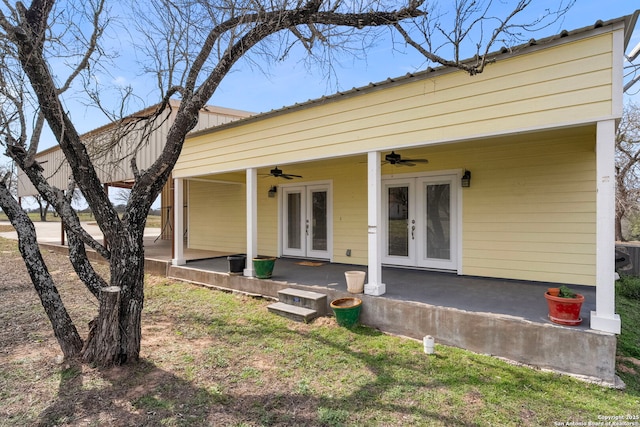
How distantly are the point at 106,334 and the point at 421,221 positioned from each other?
5.18 metres

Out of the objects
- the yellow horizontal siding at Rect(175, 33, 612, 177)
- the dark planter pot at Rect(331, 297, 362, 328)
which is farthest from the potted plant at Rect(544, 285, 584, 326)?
the dark planter pot at Rect(331, 297, 362, 328)

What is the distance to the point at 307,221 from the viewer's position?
8297mm

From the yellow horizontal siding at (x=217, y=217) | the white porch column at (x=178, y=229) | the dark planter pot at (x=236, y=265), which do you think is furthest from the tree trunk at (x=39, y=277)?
the yellow horizontal siding at (x=217, y=217)

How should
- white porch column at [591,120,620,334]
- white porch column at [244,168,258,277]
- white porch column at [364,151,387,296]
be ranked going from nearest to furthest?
1. white porch column at [591,120,620,334]
2. white porch column at [364,151,387,296]
3. white porch column at [244,168,258,277]

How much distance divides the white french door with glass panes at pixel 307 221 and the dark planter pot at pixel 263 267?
2068mm

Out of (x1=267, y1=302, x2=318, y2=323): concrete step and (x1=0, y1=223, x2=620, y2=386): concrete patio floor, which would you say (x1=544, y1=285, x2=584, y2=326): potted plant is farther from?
(x1=267, y1=302, x2=318, y2=323): concrete step

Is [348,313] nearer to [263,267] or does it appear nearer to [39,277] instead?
[263,267]

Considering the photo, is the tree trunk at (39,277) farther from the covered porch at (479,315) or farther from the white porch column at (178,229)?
the white porch column at (178,229)

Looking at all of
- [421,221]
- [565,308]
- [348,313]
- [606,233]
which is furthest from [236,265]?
[606,233]

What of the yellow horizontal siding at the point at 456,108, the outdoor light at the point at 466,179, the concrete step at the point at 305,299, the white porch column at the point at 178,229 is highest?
the yellow horizontal siding at the point at 456,108

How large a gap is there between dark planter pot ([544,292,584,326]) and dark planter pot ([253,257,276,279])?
4169 mm

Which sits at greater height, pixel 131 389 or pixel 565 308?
pixel 565 308

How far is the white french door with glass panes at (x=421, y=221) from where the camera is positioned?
20.5 feet

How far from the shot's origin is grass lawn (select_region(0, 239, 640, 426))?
269 centimetres
